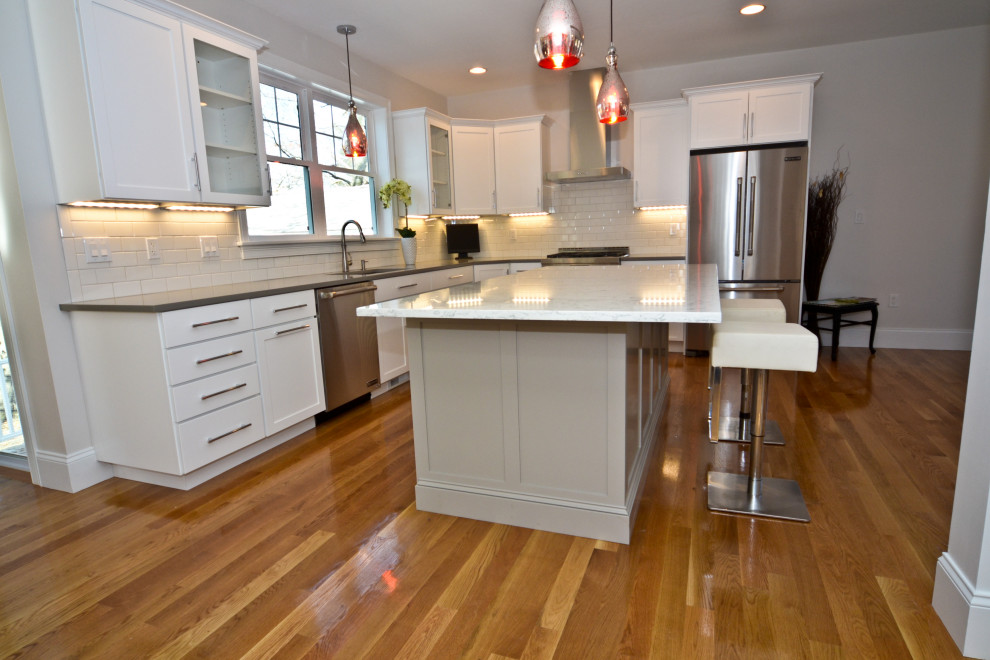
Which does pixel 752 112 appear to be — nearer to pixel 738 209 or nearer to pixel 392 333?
pixel 738 209

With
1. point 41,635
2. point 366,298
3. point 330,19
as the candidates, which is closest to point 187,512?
point 41,635

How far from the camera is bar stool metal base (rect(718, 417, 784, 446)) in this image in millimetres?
2896

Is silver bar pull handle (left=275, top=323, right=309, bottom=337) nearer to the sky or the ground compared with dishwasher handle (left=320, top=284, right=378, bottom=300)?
nearer to the ground

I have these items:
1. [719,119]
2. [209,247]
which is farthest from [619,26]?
[209,247]

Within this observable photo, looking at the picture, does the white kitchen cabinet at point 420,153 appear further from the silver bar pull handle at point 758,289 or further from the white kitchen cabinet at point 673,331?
the silver bar pull handle at point 758,289

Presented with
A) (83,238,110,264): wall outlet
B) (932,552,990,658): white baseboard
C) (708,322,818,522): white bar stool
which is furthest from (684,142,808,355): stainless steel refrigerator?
(83,238,110,264): wall outlet

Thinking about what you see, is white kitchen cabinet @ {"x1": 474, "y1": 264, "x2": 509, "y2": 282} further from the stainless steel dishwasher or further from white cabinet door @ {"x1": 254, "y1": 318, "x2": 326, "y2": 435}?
white cabinet door @ {"x1": 254, "y1": 318, "x2": 326, "y2": 435}

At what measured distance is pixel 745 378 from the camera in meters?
2.55

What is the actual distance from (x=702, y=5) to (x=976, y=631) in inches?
153

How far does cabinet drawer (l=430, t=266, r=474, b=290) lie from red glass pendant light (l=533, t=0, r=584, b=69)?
8.92 ft

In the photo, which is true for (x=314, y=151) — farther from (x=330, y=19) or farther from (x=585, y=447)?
(x=585, y=447)

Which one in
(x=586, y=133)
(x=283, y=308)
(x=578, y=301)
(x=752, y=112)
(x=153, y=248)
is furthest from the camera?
(x=586, y=133)

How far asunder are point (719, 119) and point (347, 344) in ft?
11.8

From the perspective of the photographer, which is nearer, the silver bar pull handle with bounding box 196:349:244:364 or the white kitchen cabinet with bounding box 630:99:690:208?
the silver bar pull handle with bounding box 196:349:244:364
